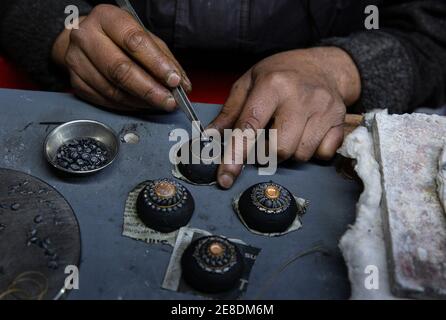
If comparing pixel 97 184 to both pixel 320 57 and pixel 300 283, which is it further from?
pixel 320 57

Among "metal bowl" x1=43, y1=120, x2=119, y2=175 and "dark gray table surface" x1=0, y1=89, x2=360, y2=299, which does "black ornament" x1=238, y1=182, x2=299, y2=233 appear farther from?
"metal bowl" x1=43, y1=120, x2=119, y2=175

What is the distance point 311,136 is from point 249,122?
157 millimetres

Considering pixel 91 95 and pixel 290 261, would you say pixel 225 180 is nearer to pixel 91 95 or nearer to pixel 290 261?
pixel 290 261

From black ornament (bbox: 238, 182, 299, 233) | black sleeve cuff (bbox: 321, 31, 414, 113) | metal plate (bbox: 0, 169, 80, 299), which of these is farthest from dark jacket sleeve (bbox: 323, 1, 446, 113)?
metal plate (bbox: 0, 169, 80, 299)

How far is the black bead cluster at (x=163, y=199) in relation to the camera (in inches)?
32.5

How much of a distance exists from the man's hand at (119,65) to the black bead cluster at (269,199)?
0.31 metres

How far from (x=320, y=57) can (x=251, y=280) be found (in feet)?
2.34

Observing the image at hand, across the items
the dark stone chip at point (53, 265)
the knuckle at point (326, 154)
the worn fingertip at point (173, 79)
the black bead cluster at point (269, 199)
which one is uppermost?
the worn fingertip at point (173, 79)

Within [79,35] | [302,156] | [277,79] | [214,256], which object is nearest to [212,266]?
[214,256]

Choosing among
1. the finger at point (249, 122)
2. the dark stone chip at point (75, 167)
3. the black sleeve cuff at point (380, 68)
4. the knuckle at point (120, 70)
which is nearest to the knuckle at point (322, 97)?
the finger at point (249, 122)

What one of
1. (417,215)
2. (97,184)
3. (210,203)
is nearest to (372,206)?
(417,215)

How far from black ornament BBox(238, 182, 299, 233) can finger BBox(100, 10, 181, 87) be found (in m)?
0.31

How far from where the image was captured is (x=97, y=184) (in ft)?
3.01

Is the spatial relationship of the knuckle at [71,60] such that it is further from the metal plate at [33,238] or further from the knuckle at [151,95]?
the metal plate at [33,238]
